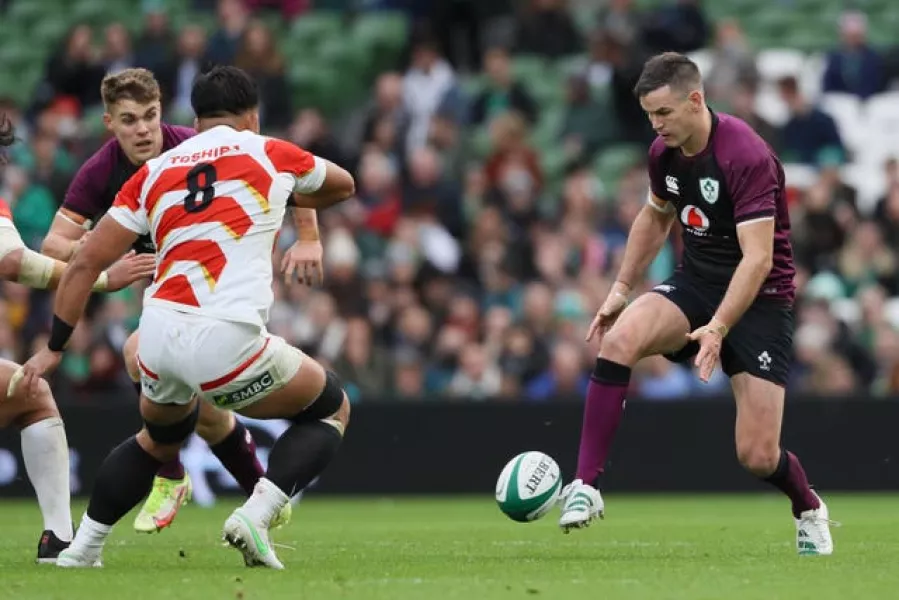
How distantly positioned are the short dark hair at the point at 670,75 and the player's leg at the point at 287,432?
2120 millimetres

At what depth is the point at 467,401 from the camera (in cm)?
1545

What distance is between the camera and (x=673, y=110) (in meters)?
9.14

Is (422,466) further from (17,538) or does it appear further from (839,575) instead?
(839,575)

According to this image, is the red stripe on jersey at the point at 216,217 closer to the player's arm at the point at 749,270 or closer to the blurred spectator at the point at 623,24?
the player's arm at the point at 749,270

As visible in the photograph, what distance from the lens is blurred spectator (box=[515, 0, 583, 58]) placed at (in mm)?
20031

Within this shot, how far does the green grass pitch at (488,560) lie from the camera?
7.42 metres

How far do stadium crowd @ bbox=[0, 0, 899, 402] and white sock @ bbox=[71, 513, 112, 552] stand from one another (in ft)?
23.4

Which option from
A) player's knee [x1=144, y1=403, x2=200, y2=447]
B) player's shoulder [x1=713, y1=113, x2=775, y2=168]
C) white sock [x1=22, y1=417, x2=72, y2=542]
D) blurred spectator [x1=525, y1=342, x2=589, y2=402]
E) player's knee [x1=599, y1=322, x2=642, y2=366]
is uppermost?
player's shoulder [x1=713, y1=113, x2=775, y2=168]

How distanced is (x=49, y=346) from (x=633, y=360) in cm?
276

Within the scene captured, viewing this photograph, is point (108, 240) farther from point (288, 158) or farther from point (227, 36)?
point (227, 36)

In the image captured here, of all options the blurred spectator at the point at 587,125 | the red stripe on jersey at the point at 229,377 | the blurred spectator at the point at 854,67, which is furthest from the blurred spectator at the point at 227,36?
the red stripe on jersey at the point at 229,377

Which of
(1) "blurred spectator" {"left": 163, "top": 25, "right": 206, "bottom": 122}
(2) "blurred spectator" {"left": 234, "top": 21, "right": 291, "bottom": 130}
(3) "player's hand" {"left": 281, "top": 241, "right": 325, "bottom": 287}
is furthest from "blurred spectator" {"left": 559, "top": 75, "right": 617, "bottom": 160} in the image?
(3) "player's hand" {"left": 281, "top": 241, "right": 325, "bottom": 287}

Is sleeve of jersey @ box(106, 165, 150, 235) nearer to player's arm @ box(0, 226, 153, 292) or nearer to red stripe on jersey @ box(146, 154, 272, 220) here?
red stripe on jersey @ box(146, 154, 272, 220)

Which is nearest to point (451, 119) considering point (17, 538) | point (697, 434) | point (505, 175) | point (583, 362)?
point (505, 175)
